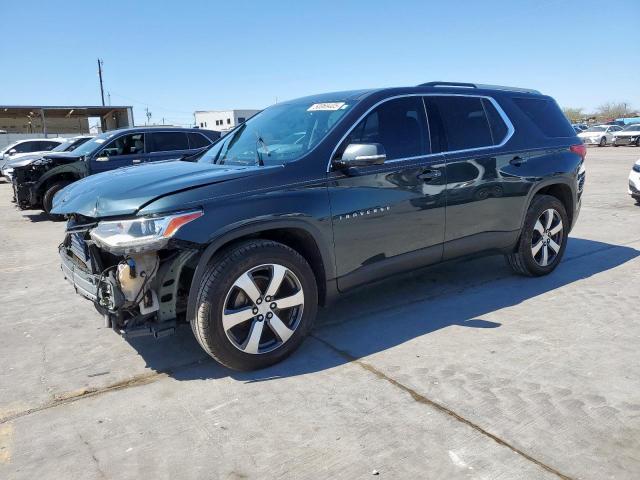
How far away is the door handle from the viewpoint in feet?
13.6

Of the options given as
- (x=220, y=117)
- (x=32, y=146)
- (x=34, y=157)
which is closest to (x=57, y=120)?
(x=220, y=117)

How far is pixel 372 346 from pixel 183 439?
5.13 ft

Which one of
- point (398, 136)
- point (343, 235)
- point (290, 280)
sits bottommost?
point (290, 280)

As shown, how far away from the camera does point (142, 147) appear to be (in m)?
10.4

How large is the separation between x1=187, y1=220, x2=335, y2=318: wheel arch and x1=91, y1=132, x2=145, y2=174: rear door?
290 inches

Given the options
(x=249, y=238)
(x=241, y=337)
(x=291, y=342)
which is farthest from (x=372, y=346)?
(x=249, y=238)

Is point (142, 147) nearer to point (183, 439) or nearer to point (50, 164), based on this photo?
point (50, 164)

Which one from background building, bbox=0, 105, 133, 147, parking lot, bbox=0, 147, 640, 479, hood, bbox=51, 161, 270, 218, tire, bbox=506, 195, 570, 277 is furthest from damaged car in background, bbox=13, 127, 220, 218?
background building, bbox=0, 105, 133, 147

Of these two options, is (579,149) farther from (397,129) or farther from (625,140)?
(625,140)

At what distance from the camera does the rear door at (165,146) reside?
10.4 metres

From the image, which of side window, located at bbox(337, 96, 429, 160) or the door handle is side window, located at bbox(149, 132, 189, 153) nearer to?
side window, located at bbox(337, 96, 429, 160)

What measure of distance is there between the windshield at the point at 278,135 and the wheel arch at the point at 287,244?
0.50 meters

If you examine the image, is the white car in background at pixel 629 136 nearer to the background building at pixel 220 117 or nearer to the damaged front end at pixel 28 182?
the background building at pixel 220 117

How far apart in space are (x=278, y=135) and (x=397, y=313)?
1.79 meters
